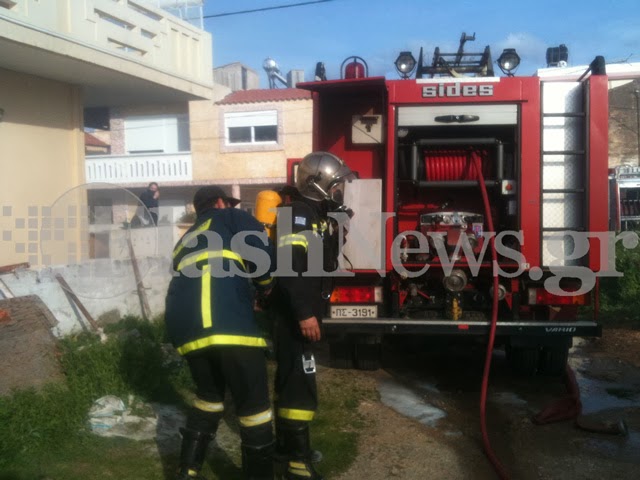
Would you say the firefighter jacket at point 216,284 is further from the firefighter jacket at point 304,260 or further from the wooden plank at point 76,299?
the wooden plank at point 76,299

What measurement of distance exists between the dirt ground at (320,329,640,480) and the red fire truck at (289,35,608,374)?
48cm

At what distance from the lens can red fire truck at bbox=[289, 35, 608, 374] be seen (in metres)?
5.54

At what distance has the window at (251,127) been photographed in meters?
22.0

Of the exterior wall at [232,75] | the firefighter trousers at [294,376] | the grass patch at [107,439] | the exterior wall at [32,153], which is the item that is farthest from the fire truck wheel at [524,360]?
the exterior wall at [232,75]

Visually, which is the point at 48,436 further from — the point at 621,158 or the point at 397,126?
the point at 621,158

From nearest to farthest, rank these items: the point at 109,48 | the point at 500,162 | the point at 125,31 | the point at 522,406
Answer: the point at 522,406 → the point at 500,162 → the point at 109,48 → the point at 125,31

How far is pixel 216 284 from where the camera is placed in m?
3.47

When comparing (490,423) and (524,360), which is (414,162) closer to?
(524,360)

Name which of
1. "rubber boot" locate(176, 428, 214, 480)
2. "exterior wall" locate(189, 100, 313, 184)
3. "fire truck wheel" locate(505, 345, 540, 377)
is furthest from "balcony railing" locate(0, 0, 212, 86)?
"exterior wall" locate(189, 100, 313, 184)

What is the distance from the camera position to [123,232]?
276 inches

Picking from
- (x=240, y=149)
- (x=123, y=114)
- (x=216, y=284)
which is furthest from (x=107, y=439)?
(x=123, y=114)

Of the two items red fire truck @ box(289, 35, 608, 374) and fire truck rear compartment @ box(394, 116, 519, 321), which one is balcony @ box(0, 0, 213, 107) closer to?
red fire truck @ box(289, 35, 608, 374)

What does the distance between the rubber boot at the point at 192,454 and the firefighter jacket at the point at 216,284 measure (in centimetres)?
48

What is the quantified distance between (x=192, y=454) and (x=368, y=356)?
313cm
